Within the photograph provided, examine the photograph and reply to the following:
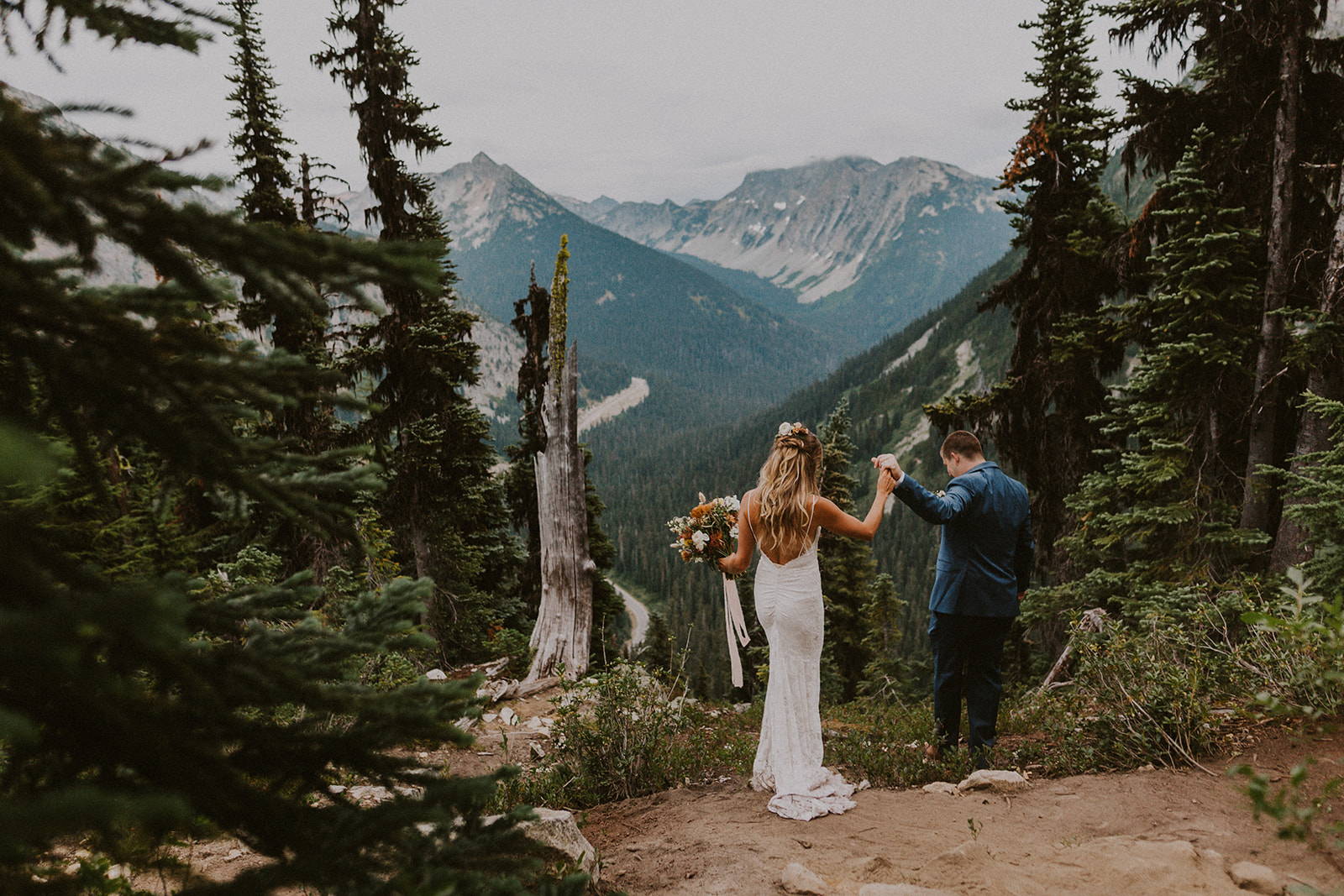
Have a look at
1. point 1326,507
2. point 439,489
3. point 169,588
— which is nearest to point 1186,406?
point 1326,507

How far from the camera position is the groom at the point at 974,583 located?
539 centimetres

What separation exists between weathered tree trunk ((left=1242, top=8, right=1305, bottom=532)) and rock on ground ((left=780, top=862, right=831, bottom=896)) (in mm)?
7739

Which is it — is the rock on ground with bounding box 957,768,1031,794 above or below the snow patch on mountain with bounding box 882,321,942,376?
below

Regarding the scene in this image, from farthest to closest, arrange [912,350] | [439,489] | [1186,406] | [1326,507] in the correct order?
[912,350] < [439,489] < [1186,406] < [1326,507]

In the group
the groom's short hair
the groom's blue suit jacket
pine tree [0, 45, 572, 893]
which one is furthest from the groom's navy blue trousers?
pine tree [0, 45, 572, 893]

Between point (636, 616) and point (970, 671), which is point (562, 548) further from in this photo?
point (636, 616)

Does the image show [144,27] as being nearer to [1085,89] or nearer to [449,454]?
[449,454]

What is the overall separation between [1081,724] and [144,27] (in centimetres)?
652

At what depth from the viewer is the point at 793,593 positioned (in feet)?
17.4

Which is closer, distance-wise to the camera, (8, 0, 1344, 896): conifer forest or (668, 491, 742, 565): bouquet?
(8, 0, 1344, 896): conifer forest

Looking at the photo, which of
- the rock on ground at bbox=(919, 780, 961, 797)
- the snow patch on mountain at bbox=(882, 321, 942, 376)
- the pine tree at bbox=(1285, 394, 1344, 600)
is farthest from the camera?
the snow patch on mountain at bbox=(882, 321, 942, 376)

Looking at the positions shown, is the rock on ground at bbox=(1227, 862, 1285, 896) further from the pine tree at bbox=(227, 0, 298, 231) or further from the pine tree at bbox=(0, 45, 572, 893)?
the pine tree at bbox=(227, 0, 298, 231)

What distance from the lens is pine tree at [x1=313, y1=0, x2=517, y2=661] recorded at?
1109cm

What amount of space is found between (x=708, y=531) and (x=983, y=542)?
220 cm
